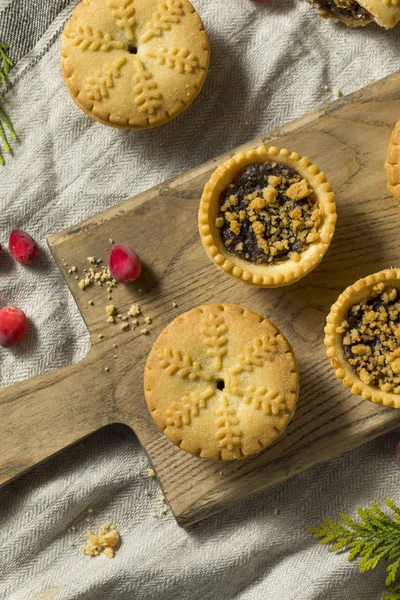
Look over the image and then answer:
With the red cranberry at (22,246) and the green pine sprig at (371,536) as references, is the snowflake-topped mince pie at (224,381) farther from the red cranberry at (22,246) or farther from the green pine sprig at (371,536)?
the red cranberry at (22,246)

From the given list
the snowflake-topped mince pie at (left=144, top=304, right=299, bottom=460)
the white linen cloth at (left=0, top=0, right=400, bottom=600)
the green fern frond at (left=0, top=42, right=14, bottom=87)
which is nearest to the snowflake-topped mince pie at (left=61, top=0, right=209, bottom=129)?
the white linen cloth at (left=0, top=0, right=400, bottom=600)

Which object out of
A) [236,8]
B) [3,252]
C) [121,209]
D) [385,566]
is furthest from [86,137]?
[385,566]

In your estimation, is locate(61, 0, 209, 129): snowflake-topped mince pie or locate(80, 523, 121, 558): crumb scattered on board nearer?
locate(61, 0, 209, 129): snowflake-topped mince pie

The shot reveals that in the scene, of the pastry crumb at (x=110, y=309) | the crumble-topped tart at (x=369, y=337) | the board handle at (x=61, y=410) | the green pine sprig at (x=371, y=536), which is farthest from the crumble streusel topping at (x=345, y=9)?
the green pine sprig at (x=371, y=536)

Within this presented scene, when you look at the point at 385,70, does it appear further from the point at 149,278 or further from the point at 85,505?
the point at 85,505

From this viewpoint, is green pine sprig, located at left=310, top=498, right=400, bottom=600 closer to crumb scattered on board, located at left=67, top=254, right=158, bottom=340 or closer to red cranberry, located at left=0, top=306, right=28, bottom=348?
crumb scattered on board, located at left=67, top=254, right=158, bottom=340

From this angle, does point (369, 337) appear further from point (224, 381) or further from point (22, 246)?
point (22, 246)
